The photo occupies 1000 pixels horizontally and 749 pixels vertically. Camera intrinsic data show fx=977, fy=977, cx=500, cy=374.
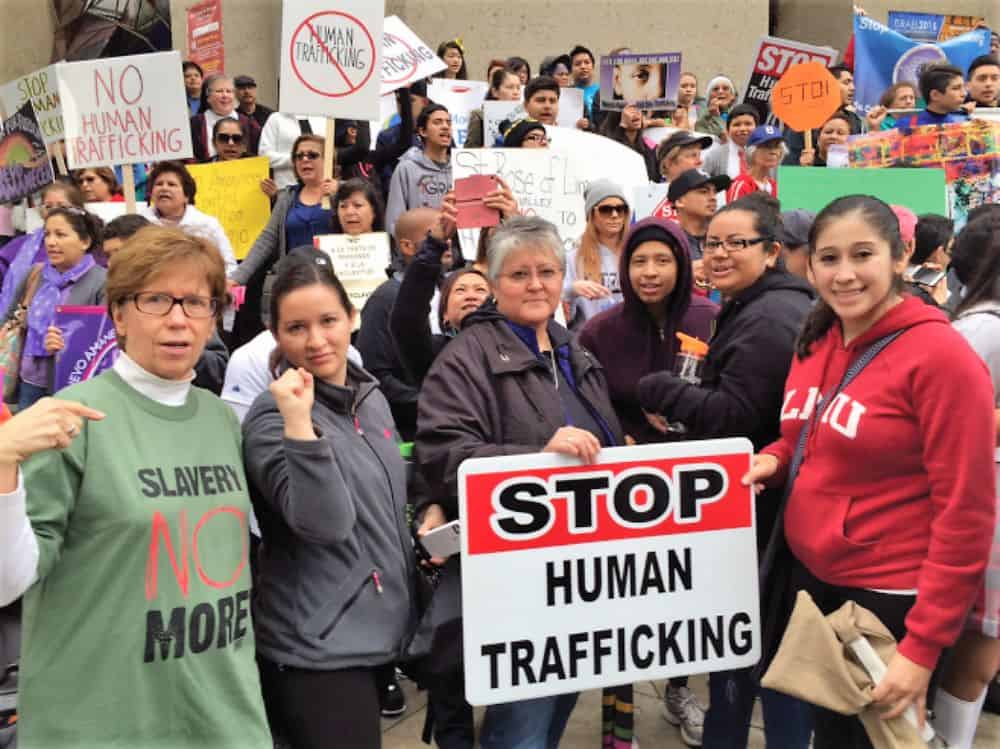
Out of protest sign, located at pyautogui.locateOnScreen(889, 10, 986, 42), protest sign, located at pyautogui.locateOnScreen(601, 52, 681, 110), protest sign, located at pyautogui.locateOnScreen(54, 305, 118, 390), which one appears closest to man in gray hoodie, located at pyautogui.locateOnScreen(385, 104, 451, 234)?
protest sign, located at pyautogui.locateOnScreen(601, 52, 681, 110)

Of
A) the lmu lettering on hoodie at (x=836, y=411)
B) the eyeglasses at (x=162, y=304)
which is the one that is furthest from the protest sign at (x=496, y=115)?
the eyeglasses at (x=162, y=304)

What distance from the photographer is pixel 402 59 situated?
8.41m

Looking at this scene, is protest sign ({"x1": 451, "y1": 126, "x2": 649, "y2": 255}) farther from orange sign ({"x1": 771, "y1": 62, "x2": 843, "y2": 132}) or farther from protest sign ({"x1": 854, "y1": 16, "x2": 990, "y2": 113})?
protest sign ({"x1": 854, "y1": 16, "x2": 990, "y2": 113})

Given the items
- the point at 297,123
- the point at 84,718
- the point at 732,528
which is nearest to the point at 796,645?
the point at 732,528

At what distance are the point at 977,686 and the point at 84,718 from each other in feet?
8.80

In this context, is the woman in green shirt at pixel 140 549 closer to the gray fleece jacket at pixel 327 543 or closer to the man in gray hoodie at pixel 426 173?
the gray fleece jacket at pixel 327 543

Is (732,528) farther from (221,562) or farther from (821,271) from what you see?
(221,562)

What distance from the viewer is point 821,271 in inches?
101

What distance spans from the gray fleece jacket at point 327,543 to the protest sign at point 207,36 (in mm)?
11225

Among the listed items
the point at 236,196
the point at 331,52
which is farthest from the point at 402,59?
the point at 331,52

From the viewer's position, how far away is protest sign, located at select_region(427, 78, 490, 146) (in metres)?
9.17

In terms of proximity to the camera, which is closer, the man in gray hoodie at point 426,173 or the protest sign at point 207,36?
the man in gray hoodie at point 426,173

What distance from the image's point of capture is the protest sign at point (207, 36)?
1252 centimetres

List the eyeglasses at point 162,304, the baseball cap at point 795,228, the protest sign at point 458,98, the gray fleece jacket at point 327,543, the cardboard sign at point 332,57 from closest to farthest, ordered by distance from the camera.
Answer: the eyeglasses at point 162,304, the gray fleece jacket at point 327,543, the baseball cap at point 795,228, the cardboard sign at point 332,57, the protest sign at point 458,98
